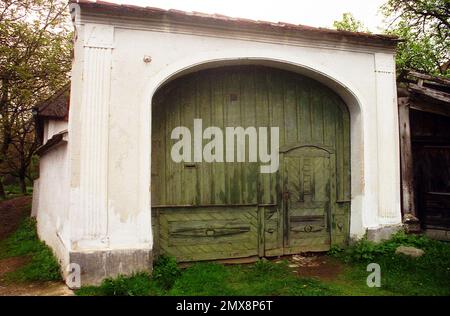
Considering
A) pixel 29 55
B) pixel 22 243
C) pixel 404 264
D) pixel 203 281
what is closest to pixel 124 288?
pixel 203 281

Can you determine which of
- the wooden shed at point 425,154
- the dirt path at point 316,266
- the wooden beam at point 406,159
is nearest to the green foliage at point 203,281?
the dirt path at point 316,266

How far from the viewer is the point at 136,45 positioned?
5590 millimetres

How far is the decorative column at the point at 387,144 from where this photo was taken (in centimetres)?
687

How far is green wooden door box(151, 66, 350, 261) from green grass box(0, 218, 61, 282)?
5.87 feet

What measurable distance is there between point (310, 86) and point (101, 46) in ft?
12.8

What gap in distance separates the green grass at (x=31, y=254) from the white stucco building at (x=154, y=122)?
1.06ft

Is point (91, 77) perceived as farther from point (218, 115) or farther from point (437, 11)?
point (437, 11)

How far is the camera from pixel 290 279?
18.0 ft

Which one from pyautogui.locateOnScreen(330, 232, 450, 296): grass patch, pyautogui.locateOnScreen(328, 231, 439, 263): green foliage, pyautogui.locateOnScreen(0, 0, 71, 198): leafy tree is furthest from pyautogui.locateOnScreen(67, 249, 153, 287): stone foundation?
pyautogui.locateOnScreen(0, 0, 71, 198): leafy tree

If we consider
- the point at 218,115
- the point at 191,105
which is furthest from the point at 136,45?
the point at 218,115

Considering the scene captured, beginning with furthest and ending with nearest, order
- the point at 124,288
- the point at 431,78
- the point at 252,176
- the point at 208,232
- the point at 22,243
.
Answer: the point at 22,243
the point at 431,78
the point at 252,176
the point at 208,232
the point at 124,288

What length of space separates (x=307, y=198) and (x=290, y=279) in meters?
1.85

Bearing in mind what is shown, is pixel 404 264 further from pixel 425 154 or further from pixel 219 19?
pixel 219 19

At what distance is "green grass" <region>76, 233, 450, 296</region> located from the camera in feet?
16.3
